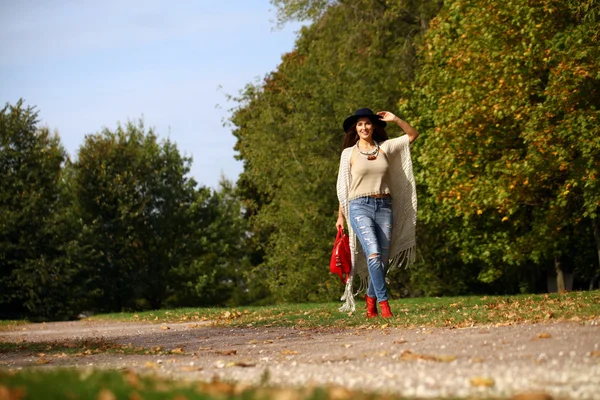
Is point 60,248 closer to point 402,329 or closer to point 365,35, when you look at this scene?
point 365,35

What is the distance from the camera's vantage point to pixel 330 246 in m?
30.6

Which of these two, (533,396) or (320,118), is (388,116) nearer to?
(533,396)

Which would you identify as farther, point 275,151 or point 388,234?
point 275,151

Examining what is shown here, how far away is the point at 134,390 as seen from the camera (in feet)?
15.0

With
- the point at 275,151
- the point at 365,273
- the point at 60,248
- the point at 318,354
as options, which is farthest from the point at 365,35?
the point at 318,354

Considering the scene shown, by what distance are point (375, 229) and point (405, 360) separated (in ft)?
16.7

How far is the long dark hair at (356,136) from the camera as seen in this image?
1172 cm

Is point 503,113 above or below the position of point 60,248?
above

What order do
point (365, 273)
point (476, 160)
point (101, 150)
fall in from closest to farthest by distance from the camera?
point (365, 273), point (476, 160), point (101, 150)

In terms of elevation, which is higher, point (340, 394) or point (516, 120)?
point (516, 120)

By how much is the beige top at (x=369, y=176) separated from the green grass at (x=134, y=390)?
6.48 metres

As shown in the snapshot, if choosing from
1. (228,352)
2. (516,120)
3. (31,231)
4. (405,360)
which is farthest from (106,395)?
(31,231)

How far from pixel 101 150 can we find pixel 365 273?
25692 millimetres

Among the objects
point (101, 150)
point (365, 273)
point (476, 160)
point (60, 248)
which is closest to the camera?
point (365, 273)
